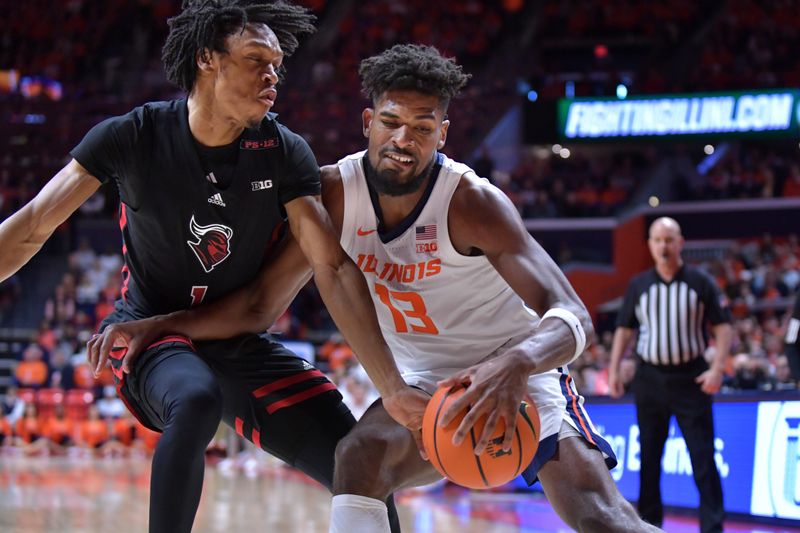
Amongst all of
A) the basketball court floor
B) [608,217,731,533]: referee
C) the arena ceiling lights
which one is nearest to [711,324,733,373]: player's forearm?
[608,217,731,533]: referee

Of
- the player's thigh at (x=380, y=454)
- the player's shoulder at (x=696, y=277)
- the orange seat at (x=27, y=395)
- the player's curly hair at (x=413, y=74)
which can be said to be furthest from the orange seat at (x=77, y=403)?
the player's curly hair at (x=413, y=74)

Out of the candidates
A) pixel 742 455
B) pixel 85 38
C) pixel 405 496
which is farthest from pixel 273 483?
pixel 85 38

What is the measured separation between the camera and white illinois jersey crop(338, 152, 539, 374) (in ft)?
11.9

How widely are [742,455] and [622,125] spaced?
1312cm

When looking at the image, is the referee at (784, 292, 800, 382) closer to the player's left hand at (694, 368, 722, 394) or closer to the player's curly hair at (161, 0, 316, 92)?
the player's left hand at (694, 368, 722, 394)

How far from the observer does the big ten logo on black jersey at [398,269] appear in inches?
143

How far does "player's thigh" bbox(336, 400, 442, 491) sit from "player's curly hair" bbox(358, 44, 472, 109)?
1153 mm

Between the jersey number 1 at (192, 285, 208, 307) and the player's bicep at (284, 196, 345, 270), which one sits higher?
the player's bicep at (284, 196, 345, 270)

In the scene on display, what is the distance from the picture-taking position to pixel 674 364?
22.5 feet

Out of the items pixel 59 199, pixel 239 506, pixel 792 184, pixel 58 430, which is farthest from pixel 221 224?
pixel 792 184

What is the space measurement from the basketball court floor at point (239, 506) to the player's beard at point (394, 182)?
377 centimetres

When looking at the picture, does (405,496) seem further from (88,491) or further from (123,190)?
(123,190)

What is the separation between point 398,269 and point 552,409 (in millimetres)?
743

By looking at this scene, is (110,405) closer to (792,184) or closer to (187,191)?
(187,191)
